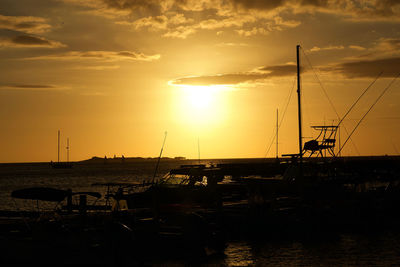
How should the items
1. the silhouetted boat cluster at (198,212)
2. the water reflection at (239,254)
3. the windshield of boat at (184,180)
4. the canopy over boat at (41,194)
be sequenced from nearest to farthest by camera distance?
the silhouetted boat cluster at (198,212) < the canopy over boat at (41,194) < the water reflection at (239,254) < the windshield of boat at (184,180)

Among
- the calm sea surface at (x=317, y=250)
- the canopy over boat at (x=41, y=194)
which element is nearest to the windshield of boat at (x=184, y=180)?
the calm sea surface at (x=317, y=250)

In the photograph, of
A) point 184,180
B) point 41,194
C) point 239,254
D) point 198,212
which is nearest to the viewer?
point 41,194

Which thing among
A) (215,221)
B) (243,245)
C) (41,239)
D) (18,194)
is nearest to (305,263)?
Result: (243,245)

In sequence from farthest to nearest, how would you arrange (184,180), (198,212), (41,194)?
1. (184,180)
2. (198,212)
3. (41,194)

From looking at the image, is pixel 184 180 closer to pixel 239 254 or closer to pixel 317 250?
pixel 239 254

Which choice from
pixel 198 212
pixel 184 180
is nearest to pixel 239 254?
pixel 198 212

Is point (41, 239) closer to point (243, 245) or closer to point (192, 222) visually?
point (192, 222)

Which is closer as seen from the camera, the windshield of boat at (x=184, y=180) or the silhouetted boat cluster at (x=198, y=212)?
the silhouetted boat cluster at (x=198, y=212)

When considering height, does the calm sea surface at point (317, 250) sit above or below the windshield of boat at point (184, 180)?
below

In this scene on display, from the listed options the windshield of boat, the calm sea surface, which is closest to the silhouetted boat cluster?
the windshield of boat

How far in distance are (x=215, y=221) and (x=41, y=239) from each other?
1062 centimetres

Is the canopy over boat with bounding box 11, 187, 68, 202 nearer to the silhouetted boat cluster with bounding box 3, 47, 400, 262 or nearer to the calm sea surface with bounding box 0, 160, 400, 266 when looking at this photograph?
the silhouetted boat cluster with bounding box 3, 47, 400, 262

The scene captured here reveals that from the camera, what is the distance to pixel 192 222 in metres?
24.0

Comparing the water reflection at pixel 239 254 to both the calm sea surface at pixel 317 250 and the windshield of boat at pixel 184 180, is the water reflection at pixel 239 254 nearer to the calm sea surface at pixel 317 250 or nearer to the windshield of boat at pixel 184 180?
the calm sea surface at pixel 317 250
